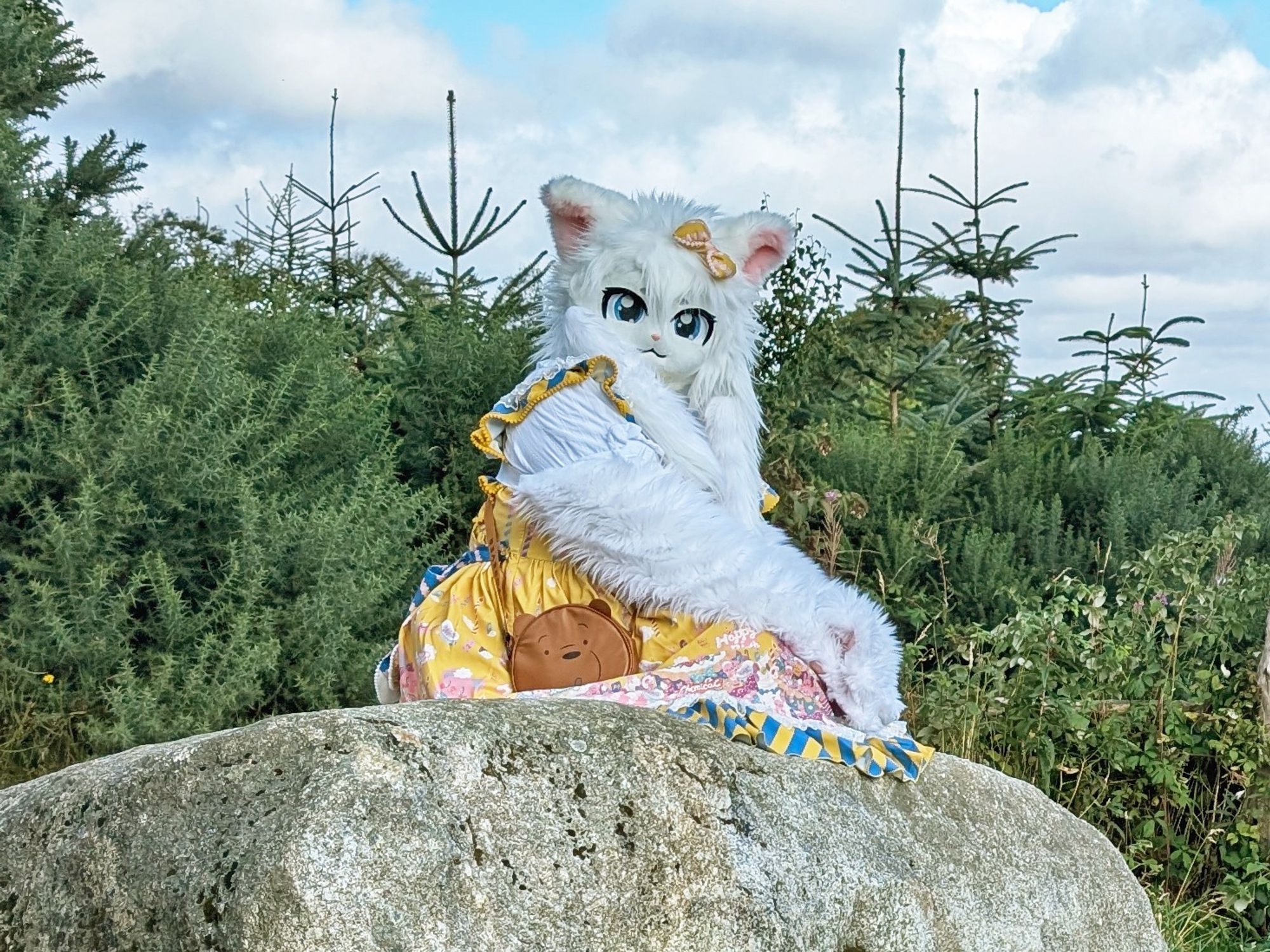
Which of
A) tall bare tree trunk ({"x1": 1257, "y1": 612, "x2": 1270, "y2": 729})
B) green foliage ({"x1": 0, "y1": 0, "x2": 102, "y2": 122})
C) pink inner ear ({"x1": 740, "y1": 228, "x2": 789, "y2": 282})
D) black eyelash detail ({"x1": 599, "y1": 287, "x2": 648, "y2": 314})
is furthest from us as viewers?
green foliage ({"x1": 0, "y1": 0, "x2": 102, "y2": 122})

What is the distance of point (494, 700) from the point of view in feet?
8.18

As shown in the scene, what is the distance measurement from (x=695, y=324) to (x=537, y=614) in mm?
1169

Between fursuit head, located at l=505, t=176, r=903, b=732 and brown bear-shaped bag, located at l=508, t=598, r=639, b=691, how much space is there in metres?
0.13

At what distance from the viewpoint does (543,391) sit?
11.9ft

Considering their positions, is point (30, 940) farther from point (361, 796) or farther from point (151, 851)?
point (361, 796)

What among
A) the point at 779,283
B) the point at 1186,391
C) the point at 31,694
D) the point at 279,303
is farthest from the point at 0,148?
the point at 1186,391

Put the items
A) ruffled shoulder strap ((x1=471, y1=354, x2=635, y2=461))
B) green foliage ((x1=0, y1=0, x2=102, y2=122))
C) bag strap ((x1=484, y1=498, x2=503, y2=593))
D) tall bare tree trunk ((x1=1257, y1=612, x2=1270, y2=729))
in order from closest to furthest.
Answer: bag strap ((x1=484, y1=498, x2=503, y2=593)) < ruffled shoulder strap ((x1=471, y1=354, x2=635, y2=461)) < tall bare tree trunk ((x1=1257, y1=612, x2=1270, y2=729)) < green foliage ((x1=0, y1=0, x2=102, y2=122))

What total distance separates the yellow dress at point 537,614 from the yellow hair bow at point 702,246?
1.97 ft

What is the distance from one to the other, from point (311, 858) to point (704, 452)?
196cm

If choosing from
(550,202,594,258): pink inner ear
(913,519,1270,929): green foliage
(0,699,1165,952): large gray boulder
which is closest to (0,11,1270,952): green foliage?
(913,519,1270,929): green foliage

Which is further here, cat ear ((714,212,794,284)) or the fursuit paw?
cat ear ((714,212,794,284))

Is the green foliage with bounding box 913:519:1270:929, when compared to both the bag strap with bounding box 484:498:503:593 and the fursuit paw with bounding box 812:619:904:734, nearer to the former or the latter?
the fursuit paw with bounding box 812:619:904:734

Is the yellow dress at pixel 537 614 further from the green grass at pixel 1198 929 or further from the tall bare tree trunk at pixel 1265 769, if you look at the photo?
the tall bare tree trunk at pixel 1265 769

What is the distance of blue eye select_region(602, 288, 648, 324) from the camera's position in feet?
13.4
